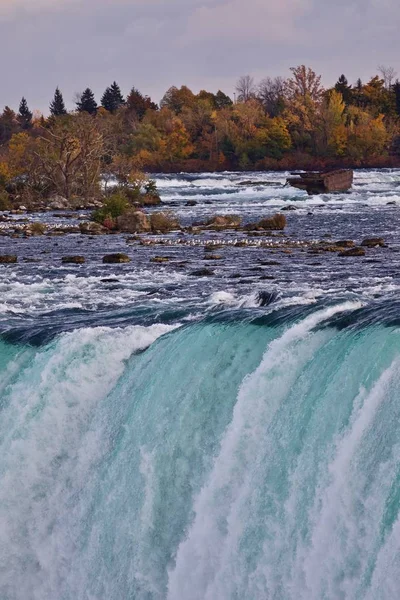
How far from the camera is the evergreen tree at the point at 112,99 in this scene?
161625 millimetres

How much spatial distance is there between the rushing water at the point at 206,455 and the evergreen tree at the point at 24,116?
154m

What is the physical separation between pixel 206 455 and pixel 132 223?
30.2m

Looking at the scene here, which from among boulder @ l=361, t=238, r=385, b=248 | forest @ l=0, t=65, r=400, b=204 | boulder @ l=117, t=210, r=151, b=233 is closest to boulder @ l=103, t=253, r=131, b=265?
boulder @ l=361, t=238, r=385, b=248

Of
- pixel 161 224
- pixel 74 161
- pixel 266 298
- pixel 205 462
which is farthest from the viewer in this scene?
pixel 74 161

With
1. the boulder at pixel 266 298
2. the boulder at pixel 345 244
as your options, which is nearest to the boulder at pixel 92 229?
the boulder at pixel 345 244

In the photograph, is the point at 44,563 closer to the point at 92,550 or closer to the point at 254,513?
the point at 92,550

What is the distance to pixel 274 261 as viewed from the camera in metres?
29.2

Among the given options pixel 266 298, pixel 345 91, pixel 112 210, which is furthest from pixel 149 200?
pixel 345 91

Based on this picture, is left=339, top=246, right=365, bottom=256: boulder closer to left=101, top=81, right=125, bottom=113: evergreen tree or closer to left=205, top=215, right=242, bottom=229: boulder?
left=205, top=215, right=242, bottom=229: boulder

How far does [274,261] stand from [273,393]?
652 inches

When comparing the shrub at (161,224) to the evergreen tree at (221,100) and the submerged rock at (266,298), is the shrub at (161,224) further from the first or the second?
the evergreen tree at (221,100)

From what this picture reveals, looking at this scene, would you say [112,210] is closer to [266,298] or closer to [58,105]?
[266,298]

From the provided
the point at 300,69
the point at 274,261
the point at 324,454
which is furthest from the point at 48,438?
the point at 300,69

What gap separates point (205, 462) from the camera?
13.0 meters
